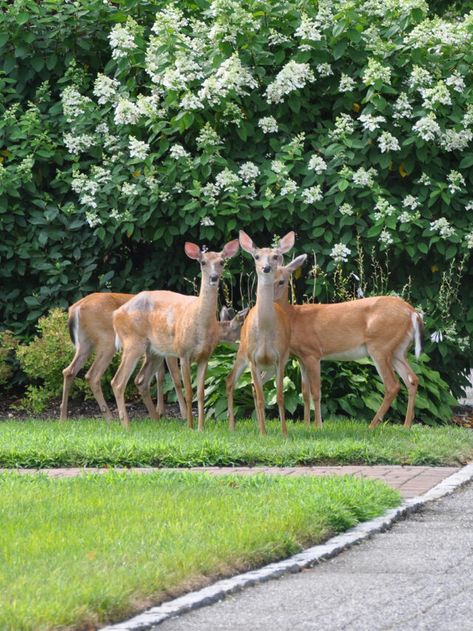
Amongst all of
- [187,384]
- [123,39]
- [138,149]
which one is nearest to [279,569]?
[187,384]

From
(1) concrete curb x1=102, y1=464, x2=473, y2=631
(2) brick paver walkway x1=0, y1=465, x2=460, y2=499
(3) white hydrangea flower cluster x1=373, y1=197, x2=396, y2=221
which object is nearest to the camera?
(1) concrete curb x1=102, y1=464, x2=473, y2=631

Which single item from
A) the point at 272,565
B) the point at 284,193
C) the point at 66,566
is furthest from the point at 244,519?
the point at 284,193

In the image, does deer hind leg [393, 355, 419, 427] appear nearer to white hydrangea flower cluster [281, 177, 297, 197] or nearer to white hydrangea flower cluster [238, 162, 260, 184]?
white hydrangea flower cluster [281, 177, 297, 197]

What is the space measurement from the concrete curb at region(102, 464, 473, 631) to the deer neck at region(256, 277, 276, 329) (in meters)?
3.09

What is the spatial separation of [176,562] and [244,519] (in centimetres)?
112

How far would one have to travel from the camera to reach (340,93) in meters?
15.1

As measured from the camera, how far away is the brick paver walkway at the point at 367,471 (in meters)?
9.58

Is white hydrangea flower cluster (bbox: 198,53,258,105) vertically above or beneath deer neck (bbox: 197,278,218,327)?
above

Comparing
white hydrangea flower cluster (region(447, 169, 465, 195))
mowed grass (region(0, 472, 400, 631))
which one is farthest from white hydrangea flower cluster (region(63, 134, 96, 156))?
mowed grass (region(0, 472, 400, 631))

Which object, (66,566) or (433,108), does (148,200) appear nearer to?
(433,108)

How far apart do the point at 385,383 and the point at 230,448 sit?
253 cm

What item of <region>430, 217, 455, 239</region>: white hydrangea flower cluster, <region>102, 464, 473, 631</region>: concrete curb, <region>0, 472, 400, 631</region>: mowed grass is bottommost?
<region>102, 464, 473, 631</region>: concrete curb

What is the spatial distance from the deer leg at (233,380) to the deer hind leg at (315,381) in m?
0.61

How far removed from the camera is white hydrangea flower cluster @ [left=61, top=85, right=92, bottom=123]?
15398 mm
